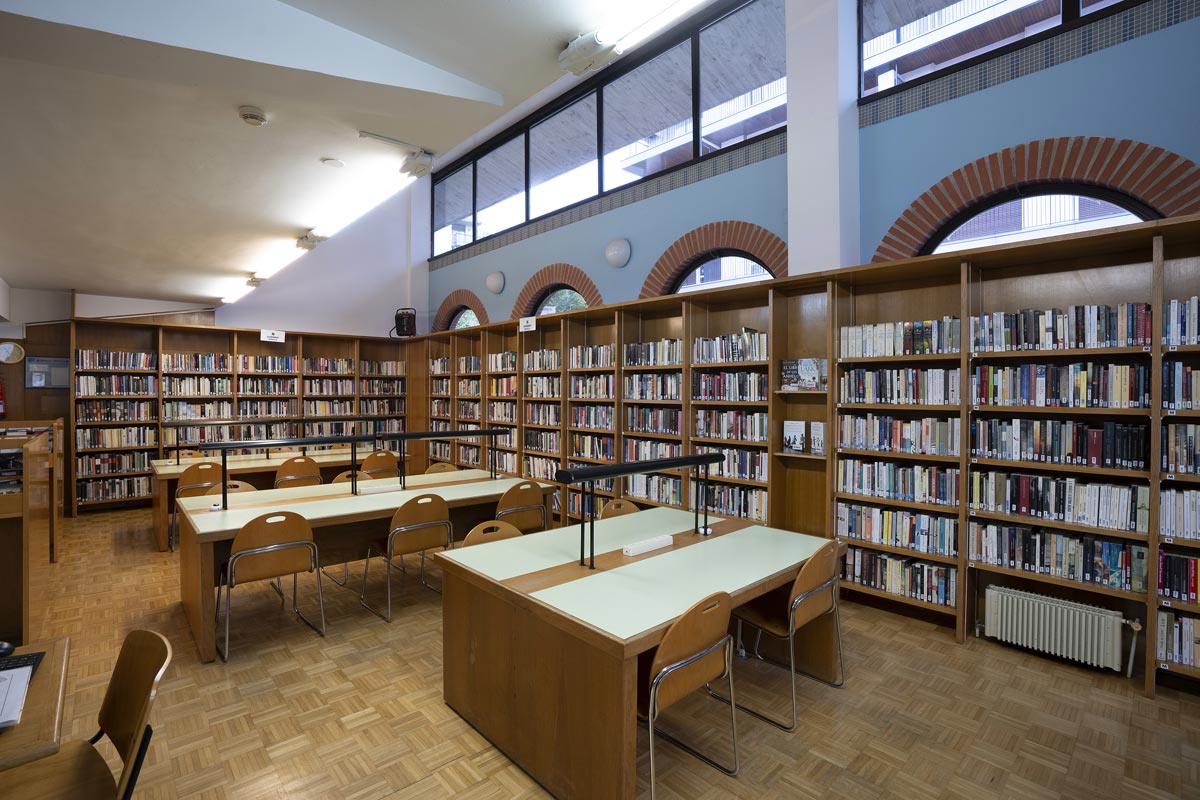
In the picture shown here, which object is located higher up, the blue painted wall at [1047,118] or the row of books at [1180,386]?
the blue painted wall at [1047,118]

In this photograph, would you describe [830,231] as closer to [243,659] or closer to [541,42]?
[541,42]

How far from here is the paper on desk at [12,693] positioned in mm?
1243

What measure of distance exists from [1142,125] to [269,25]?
4.39 metres

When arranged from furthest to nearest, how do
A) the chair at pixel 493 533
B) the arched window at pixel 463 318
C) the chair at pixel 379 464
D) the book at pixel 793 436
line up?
the arched window at pixel 463 318 → the chair at pixel 379 464 → the book at pixel 793 436 → the chair at pixel 493 533

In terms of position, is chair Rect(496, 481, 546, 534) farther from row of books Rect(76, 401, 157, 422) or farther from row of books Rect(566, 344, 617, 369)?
row of books Rect(76, 401, 157, 422)

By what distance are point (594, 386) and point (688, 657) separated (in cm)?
402

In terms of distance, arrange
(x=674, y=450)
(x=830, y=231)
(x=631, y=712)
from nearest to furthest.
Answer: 1. (x=631, y=712)
2. (x=830, y=231)
3. (x=674, y=450)

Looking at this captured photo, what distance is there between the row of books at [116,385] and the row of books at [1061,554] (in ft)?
29.1

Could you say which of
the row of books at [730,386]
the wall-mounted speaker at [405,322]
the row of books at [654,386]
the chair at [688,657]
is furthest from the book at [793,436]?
the wall-mounted speaker at [405,322]

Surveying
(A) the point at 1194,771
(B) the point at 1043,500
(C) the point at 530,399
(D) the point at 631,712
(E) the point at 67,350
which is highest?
(E) the point at 67,350

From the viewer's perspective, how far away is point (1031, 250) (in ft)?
10.1

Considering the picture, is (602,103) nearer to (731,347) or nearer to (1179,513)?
(731,347)

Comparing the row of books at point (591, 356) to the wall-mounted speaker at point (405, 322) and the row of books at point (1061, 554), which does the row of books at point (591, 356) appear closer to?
the row of books at point (1061, 554)

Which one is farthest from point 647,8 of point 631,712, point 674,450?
point 674,450
